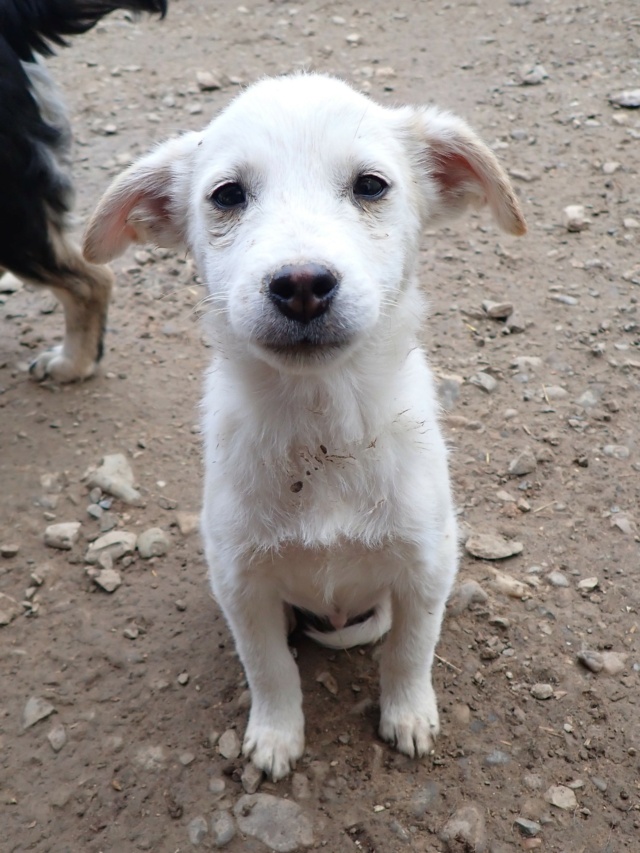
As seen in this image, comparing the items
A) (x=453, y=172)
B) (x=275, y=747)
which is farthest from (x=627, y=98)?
(x=275, y=747)

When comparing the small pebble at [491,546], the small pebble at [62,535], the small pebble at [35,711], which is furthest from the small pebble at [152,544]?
the small pebble at [491,546]

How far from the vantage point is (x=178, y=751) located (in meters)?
2.83

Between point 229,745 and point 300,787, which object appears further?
point 229,745

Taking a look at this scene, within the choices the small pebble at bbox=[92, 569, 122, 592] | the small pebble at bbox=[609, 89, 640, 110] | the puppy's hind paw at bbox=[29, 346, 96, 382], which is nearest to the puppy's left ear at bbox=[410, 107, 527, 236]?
the small pebble at bbox=[92, 569, 122, 592]

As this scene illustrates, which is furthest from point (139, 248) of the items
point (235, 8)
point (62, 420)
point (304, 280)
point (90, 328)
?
point (235, 8)

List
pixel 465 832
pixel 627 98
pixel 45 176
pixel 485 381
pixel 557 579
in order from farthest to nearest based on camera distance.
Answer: pixel 627 98 < pixel 485 381 < pixel 45 176 < pixel 557 579 < pixel 465 832

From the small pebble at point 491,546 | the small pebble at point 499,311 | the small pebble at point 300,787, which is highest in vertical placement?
the small pebble at point 499,311

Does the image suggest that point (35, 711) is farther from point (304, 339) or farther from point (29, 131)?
point (29, 131)

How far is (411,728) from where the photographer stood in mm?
2762

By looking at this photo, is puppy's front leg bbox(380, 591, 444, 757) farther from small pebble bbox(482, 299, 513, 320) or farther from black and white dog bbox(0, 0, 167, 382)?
black and white dog bbox(0, 0, 167, 382)

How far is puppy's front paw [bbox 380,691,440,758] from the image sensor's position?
2766mm

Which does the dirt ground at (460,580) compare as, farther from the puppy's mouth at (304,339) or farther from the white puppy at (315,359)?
the puppy's mouth at (304,339)

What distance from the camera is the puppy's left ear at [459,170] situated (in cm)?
249

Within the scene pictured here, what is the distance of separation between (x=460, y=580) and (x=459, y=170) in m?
1.66
